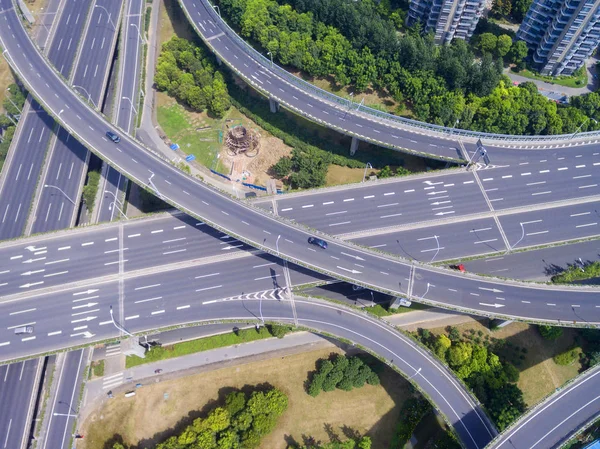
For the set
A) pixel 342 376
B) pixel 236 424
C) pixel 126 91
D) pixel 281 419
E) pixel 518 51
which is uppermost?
pixel 518 51

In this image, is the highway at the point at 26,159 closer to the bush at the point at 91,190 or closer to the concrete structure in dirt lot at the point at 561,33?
the bush at the point at 91,190

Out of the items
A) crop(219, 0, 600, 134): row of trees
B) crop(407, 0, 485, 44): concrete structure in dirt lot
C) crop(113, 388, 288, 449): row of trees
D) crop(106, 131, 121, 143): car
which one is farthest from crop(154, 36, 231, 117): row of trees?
crop(113, 388, 288, 449): row of trees

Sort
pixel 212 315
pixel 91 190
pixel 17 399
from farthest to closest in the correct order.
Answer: pixel 91 190 < pixel 212 315 < pixel 17 399

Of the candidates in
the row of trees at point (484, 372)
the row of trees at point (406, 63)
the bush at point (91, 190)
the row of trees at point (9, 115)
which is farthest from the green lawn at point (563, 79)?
the row of trees at point (9, 115)

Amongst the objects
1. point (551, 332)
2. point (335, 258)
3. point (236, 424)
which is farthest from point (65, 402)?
point (551, 332)

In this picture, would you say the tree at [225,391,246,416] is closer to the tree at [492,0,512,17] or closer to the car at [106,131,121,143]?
the car at [106,131,121,143]

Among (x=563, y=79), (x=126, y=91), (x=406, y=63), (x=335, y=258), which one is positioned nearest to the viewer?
(x=335, y=258)

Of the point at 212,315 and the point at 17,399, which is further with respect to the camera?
the point at 212,315

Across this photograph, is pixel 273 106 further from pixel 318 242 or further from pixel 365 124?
pixel 318 242
